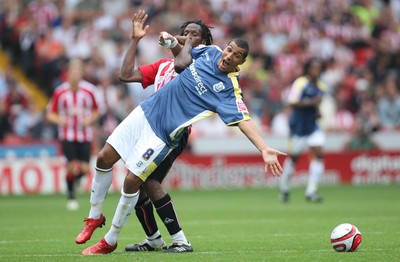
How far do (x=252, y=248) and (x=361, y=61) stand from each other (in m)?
20.5

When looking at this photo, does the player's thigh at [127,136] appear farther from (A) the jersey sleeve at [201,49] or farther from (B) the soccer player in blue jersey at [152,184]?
(A) the jersey sleeve at [201,49]

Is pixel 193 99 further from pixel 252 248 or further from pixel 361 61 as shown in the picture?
pixel 361 61

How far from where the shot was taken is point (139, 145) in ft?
31.7

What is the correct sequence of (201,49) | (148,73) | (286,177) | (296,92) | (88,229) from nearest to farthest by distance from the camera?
(88,229) < (201,49) < (148,73) < (296,92) < (286,177)

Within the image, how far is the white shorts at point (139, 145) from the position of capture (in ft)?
31.3

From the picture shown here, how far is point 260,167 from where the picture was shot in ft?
78.6

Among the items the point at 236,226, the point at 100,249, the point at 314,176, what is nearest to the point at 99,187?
the point at 100,249

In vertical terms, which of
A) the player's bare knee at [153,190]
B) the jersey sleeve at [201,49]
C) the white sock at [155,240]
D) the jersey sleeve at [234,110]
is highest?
the jersey sleeve at [201,49]

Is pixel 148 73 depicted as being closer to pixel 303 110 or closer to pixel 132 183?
pixel 132 183

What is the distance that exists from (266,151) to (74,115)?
9.77m

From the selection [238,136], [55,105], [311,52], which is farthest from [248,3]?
[55,105]

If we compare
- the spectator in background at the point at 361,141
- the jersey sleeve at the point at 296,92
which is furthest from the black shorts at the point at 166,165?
the spectator in background at the point at 361,141

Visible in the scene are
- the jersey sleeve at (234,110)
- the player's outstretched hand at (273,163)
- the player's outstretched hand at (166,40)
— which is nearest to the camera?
the player's outstretched hand at (273,163)

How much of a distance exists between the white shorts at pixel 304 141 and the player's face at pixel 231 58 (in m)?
10.0
